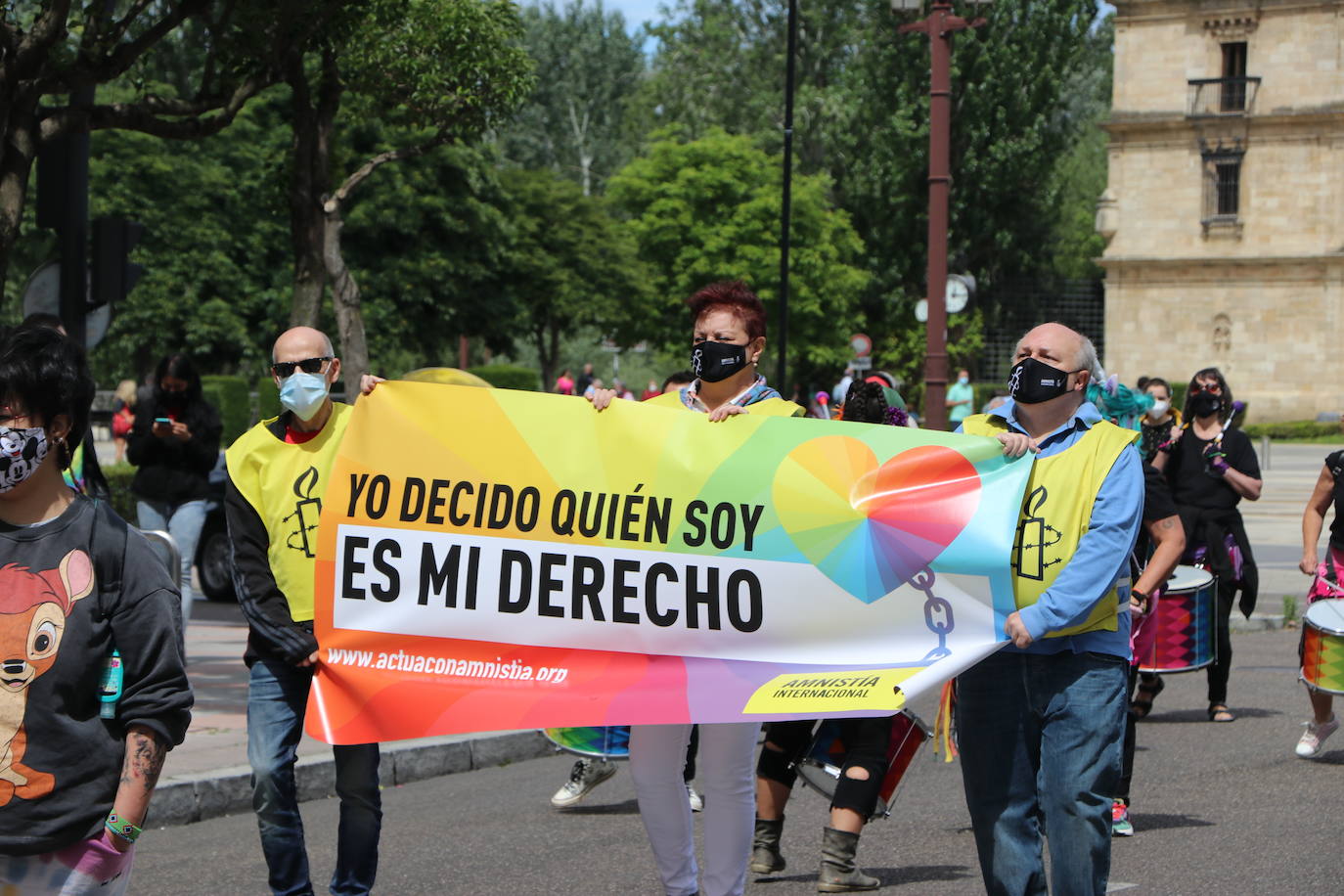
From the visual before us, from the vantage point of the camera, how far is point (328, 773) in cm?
845

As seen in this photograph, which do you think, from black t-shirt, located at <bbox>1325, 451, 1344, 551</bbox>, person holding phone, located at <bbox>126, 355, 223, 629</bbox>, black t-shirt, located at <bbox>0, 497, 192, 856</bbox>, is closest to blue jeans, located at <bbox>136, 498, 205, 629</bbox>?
person holding phone, located at <bbox>126, 355, 223, 629</bbox>

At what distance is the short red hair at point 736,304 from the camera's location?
17.7ft

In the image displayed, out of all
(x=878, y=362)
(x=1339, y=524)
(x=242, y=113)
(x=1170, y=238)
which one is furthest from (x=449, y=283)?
(x=1339, y=524)

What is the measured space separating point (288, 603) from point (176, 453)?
535cm

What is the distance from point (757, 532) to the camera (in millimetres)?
5297

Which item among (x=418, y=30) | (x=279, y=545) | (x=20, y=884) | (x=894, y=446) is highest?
(x=418, y=30)

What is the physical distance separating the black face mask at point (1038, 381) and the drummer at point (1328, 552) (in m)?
4.33

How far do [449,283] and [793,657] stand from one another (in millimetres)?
42508

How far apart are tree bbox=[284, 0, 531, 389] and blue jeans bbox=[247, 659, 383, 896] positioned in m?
14.0

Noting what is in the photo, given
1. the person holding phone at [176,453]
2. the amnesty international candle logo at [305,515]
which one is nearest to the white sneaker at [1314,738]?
the amnesty international candle logo at [305,515]

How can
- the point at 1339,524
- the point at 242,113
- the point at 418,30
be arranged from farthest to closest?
the point at 242,113 < the point at 418,30 < the point at 1339,524

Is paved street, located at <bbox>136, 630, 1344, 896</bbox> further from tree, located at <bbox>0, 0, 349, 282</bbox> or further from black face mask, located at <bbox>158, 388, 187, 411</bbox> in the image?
tree, located at <bbox>0, 0, 349, 282</bbox>

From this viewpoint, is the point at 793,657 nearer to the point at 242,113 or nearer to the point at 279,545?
the point at 279,545

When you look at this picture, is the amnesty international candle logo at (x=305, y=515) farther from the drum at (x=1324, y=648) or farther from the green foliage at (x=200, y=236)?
the green foliage at (x=200, y=236)
